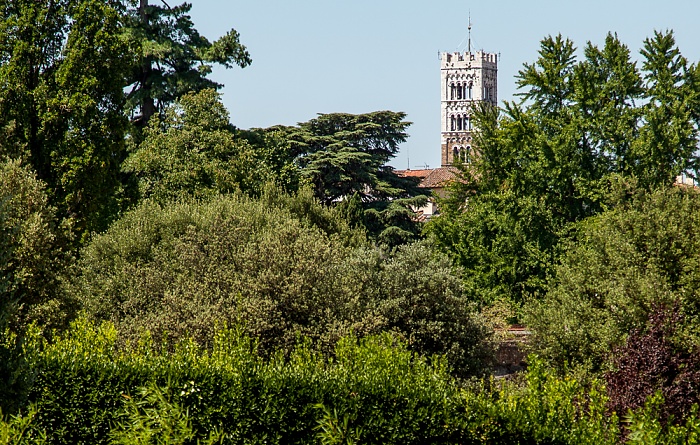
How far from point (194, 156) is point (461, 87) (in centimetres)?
11145

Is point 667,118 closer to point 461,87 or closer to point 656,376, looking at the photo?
point 656,376

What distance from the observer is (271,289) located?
2503cm

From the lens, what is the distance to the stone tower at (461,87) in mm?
146875

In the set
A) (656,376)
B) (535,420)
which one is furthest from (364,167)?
(535,420)

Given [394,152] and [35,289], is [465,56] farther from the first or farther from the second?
[35,289]

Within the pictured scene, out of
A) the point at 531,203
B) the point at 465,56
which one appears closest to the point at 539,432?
the point at 531,203

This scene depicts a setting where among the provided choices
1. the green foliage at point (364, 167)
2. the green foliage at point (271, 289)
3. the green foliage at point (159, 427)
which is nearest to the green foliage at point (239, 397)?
the green foliage at point (159, 427)

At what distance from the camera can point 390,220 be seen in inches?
2320

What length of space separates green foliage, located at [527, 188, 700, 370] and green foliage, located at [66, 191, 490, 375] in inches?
97.5

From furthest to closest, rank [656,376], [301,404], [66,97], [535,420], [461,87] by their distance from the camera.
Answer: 1. [461,87]
2. [66,97]
3. [656,376]
4. [301,404]
5. [535,420]

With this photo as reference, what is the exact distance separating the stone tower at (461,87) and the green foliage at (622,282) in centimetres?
11738

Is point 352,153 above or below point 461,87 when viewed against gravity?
below

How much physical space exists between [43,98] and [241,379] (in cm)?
1997

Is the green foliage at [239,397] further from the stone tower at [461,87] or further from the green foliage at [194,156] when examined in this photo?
the stone tower at [461,87]
